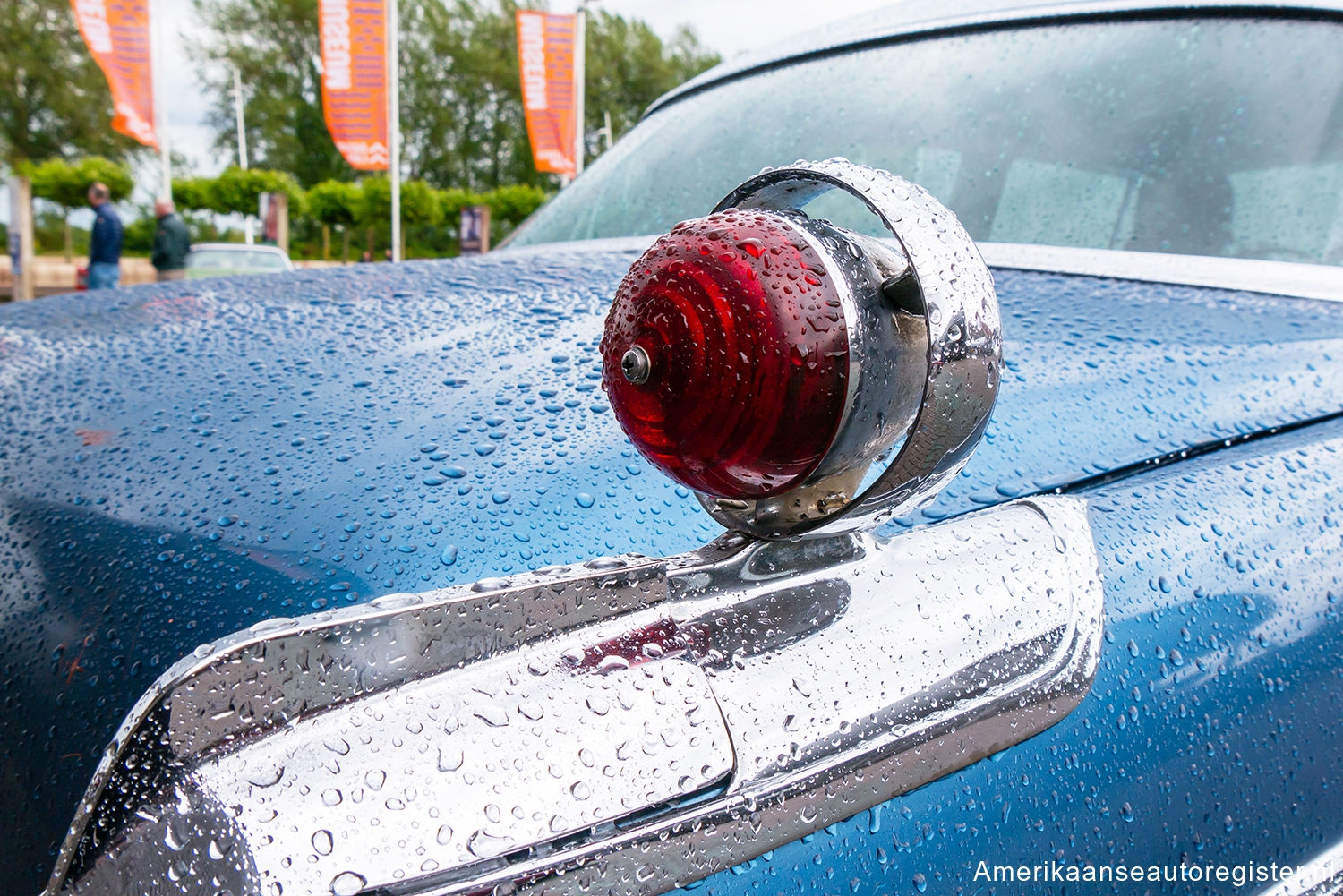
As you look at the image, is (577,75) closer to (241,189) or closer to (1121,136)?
(1121,136)

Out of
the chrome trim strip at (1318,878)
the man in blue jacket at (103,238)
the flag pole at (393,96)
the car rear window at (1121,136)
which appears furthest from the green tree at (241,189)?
the chrome trim strip at (1318,878)

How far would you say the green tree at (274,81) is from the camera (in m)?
47.6

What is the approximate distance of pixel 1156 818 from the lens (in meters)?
0.87

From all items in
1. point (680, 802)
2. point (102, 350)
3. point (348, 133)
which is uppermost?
point (348, 133)

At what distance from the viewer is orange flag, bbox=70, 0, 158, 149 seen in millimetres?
15867

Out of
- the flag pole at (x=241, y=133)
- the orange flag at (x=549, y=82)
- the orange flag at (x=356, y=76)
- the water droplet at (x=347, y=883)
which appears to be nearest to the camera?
the water droplet at (x=347, y=883)

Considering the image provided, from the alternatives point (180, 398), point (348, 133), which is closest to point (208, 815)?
point (180, 398)

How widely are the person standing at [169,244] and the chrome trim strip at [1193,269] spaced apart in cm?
1141

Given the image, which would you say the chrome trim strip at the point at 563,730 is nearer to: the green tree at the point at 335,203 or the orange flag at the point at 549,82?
the orange flag at the point at 549,82

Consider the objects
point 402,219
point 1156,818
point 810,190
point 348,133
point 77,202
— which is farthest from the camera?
point 402,219

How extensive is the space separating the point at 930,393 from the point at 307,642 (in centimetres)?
46

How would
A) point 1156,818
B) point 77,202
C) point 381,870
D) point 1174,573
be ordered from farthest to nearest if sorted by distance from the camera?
point 77,202 → point 1174,573 → point 1156,818 → point 381,870

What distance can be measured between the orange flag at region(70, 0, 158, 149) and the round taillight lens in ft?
61.8

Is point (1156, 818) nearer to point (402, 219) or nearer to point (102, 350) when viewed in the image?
point (102, 350)
